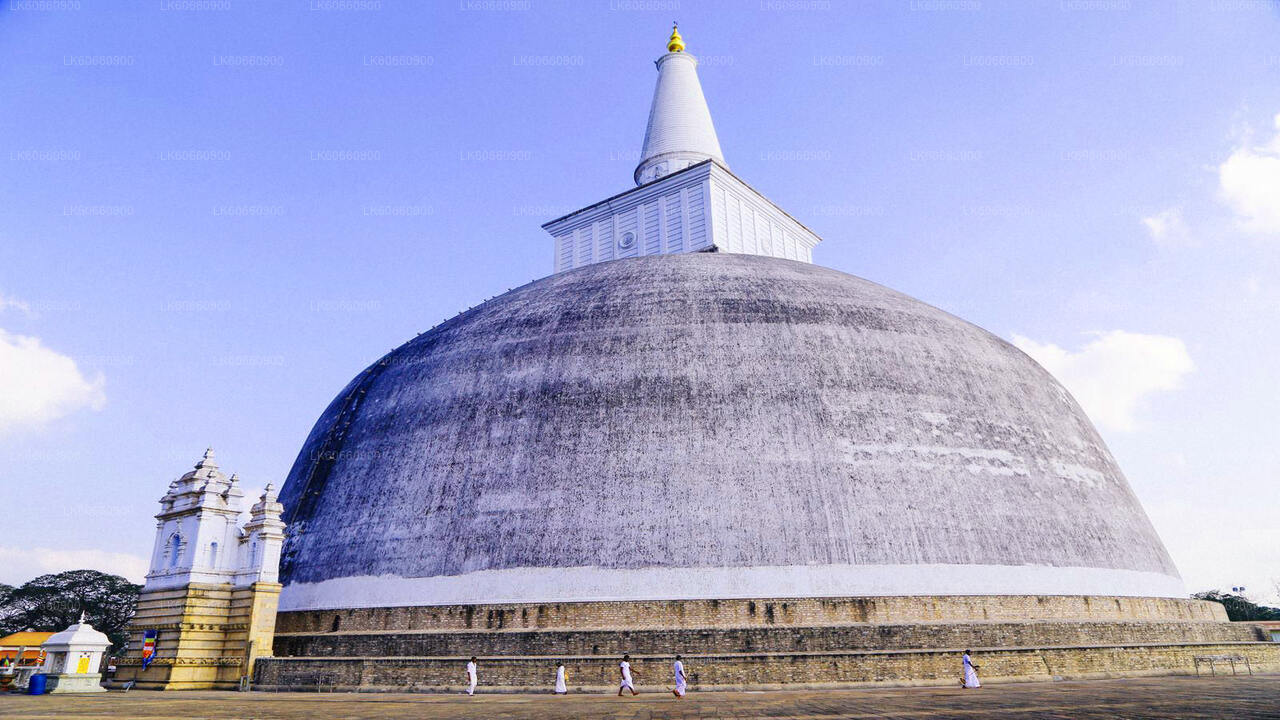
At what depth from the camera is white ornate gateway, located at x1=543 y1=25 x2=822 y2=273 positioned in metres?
30.7

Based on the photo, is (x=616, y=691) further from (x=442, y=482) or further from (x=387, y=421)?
(x=387, y=421)

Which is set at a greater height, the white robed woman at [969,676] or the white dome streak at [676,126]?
the white dome streak at [676,126]

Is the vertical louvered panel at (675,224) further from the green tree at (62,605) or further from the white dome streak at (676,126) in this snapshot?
the green tree at (62,605)

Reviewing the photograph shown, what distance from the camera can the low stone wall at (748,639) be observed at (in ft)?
51.4

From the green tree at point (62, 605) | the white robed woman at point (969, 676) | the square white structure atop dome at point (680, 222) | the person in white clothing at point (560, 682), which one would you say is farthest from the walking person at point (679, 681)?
the green tree at point (62, 605)

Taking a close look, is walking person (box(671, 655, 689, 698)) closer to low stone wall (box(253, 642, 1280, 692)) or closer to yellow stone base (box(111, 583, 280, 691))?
low stone wall (box(253, 642, 1280, 692))

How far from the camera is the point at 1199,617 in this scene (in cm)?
2047

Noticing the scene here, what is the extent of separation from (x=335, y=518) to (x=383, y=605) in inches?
143

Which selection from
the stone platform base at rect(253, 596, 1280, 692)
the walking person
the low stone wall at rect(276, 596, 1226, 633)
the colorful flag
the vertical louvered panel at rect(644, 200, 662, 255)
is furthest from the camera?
the vertical louvered panel at rect(644, 200, 662, 255)

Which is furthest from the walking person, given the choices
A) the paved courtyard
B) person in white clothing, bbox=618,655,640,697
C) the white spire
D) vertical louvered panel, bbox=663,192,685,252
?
the white spire

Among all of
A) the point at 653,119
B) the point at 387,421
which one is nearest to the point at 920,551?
the point at 387,421

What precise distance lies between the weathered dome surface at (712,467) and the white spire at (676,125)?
11.1m

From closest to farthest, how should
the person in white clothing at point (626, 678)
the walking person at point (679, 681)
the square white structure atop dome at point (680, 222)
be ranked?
the walking person at point (679, 681) → the person in white clothing at point (626, 678) → the square white structure atop dome at point (680, 222)

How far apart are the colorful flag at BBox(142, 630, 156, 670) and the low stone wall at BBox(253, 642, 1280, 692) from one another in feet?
12.4
